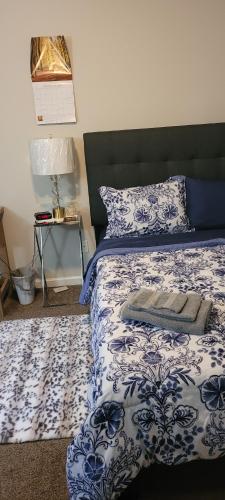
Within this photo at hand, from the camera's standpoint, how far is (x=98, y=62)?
2523mm

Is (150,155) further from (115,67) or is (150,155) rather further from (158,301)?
(158,301)

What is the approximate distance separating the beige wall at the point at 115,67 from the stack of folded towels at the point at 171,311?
1684 mm

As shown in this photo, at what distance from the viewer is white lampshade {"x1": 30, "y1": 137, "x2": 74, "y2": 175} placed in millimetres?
2391

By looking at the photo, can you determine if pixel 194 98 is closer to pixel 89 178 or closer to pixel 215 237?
pixel 89 178

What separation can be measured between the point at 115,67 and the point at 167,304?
79.3 inches

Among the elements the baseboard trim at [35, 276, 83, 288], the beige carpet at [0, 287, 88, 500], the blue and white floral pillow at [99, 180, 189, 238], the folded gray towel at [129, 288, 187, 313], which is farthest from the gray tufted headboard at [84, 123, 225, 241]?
the beige carpet at [0, 287, 88, 500]

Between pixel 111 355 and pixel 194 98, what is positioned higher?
pixel 194 98

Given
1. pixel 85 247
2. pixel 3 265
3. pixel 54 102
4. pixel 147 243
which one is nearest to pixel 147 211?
pixel 147 243

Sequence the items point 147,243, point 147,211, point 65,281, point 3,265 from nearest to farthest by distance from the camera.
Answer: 1. point 147,243
2. point 147,211
3. point 3,265
4. point 65,281

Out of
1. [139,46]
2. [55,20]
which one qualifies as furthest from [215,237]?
[55,20]

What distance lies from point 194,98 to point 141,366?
2274mm

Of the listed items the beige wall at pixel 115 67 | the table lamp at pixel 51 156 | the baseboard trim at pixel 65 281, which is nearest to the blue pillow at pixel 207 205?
the beige wall at pixel 115 67

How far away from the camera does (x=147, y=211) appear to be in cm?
234

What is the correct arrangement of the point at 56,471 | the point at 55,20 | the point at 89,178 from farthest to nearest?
the point at 89,178 → the point at 55,20 → the point at 56,471
